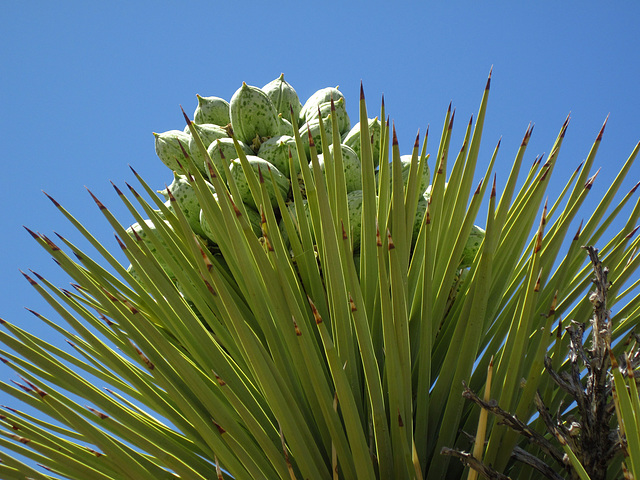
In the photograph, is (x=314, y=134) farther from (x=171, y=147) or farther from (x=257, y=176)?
(x=171, y=147)

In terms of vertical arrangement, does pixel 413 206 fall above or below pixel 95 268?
above

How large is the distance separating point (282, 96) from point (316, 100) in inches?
6.9

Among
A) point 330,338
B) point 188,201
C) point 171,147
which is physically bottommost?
point 330,338

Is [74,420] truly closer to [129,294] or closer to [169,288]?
[169,288]

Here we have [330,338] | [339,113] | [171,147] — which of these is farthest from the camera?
[339,113]

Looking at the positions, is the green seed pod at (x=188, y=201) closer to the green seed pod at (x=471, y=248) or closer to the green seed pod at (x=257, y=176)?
the green seed pod at (x=257, y=176)

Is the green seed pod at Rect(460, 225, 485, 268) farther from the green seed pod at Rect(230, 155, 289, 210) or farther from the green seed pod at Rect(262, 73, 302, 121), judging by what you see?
the green seed pod at Rect(262, 73, 302, 121)

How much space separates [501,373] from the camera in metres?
1.31

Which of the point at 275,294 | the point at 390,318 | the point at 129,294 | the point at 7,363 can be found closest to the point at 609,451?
the point at 390,318

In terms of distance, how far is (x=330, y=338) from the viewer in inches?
44.4

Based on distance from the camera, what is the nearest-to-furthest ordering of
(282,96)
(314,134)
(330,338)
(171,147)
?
(330,338)
(314,134)
(171,147)
(282,96)

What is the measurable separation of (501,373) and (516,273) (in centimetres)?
71

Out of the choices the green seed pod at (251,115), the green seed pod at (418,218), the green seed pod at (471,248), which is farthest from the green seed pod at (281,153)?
the green seed pod at (471,248)

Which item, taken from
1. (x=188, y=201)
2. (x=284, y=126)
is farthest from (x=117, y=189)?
(x=284, y=126)
